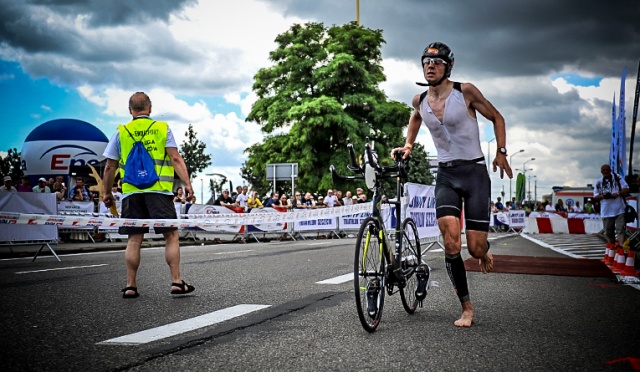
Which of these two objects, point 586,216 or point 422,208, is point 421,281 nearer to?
point 422,208

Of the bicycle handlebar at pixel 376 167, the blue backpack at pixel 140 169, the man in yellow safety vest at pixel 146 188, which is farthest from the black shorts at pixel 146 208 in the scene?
the bicycle handlebar at pixel 376 167

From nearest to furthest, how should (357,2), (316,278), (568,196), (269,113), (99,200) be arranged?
(316,278)
(99,200)
(269,113)
(357,2)
(568,196)

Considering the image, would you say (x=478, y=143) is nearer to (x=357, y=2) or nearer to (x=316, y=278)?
(x=316, y=278)

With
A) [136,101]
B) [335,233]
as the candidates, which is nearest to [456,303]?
[136,101]

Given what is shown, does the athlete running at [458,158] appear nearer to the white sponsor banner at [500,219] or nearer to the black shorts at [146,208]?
the black shorts at [146,208]

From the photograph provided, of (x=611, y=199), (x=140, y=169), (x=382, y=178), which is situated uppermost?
(x=140, y=169)

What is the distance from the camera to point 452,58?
5230mm

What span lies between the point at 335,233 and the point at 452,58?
63.5 ft

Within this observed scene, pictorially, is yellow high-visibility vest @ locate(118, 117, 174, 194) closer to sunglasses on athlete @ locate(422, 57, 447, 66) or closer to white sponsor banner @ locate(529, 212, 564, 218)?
sunglasses on athlete @ locate(422, 57, 447, 66)

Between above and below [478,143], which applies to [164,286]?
below

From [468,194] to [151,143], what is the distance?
10.9ft

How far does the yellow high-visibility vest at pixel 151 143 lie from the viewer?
6578 mm

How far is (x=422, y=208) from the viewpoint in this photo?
11141 millimetres

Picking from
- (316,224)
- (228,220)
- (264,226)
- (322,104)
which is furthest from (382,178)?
(322,104)
